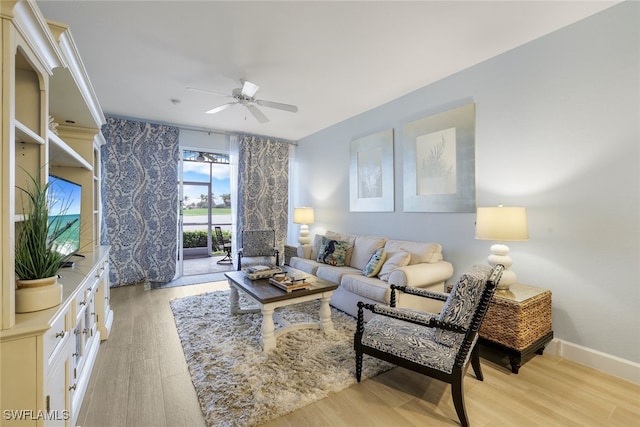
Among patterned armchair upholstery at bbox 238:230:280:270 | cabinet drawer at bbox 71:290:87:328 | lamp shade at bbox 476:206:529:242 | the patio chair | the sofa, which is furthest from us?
the patio chair

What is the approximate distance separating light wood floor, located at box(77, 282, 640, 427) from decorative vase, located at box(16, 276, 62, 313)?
0.93 m

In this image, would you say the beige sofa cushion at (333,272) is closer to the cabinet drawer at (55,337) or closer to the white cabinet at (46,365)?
the white cabinet at (46,365)

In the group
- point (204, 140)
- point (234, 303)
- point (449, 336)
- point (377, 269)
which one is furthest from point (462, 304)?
point (204, 140)

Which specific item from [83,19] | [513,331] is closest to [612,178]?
[513,331]

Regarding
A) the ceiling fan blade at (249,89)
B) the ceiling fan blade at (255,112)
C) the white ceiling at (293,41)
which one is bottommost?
the ceiling fan blade at (255,112)

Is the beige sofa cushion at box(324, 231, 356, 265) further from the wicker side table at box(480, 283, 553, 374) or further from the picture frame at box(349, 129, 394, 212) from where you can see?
the wicker side table at box(480, 283, 553, 374)

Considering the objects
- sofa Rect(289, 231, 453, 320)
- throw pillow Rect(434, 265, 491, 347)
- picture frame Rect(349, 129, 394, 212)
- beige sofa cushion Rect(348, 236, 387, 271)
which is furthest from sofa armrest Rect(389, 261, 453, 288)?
picture frame Rect(349, 129, 394, 212)

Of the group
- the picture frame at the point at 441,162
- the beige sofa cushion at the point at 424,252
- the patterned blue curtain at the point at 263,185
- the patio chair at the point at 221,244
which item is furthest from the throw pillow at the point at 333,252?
the patio chair at the point at 221,244

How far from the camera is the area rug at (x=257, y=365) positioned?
1807 millimetres

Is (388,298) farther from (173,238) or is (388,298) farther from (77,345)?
(173,238)

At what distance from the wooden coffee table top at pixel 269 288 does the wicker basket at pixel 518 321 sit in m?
1.39

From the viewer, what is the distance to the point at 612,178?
218 centimetres

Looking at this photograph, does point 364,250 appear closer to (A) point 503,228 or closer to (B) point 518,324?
(A) point 503,228

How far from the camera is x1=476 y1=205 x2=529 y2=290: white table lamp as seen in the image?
237 cm
